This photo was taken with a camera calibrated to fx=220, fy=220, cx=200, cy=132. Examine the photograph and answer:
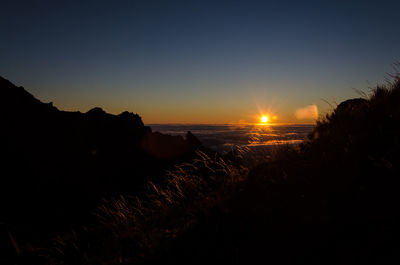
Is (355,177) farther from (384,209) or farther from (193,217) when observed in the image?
(193,217)

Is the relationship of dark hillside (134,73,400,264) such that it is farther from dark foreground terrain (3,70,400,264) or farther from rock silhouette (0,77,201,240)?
rock silhouette (0,77,201,240)

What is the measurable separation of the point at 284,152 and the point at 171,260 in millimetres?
2989

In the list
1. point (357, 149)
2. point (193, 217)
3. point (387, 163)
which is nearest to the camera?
point (387, 163)

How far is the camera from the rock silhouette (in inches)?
803

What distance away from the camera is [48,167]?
77.9 feet

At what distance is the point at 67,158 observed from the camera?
1011 inches

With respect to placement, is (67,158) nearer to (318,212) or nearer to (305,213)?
(305,213)

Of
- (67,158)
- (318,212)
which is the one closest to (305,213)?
(318,212)

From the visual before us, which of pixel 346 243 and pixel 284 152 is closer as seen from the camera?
pixel 346 243

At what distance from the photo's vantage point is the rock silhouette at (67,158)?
803 inches

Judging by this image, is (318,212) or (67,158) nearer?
(318,212)

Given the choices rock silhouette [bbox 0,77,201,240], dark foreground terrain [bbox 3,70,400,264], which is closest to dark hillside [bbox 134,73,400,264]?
dark foreground terrain [bbox 3,70,400,264]

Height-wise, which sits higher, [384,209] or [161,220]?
[384,209]

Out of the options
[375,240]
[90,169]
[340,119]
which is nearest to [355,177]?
[375,240]
